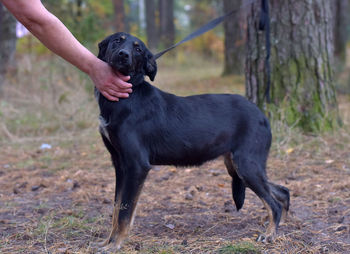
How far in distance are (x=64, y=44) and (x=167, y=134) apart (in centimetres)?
106

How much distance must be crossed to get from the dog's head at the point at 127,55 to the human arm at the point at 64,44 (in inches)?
3.2

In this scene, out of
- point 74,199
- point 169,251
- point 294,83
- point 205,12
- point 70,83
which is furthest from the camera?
point 205,12

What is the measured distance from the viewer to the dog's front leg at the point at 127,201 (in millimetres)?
3168

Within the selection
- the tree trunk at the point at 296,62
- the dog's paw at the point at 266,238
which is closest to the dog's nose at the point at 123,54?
the dog's paw at the point at 266,238

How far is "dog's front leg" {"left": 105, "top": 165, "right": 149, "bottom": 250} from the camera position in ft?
10.4

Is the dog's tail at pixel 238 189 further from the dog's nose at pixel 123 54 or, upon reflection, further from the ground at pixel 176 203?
the dog's nose at pixel 123 54

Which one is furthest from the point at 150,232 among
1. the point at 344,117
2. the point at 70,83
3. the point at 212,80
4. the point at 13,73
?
the point at 212,80

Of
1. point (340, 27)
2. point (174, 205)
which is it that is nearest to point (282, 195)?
point (174, 205)

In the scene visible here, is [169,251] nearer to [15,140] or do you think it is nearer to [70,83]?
[15,140]

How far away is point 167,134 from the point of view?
338 centimetres

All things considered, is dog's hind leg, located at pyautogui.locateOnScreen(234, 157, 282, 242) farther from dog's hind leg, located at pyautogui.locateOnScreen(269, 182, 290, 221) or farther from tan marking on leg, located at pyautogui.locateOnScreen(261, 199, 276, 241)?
dog's hind leg, located at pyautogui.locateOnScreen(269, 182, 290, 221)

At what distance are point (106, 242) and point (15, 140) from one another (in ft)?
14.7

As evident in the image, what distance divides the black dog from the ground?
304 millimetres

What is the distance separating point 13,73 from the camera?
31.4 ft
